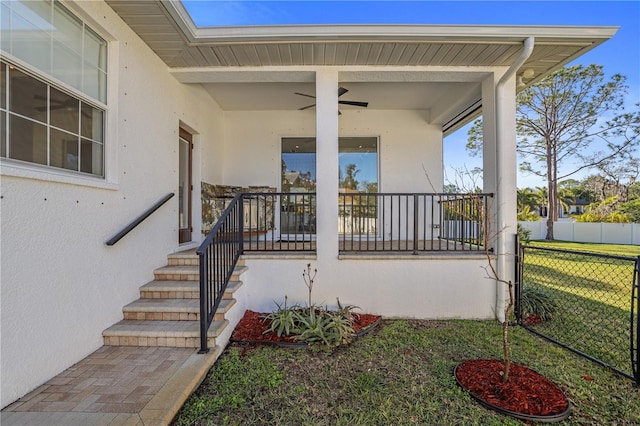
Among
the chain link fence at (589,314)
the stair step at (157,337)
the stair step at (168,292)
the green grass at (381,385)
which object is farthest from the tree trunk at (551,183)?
the stair step at (157,337)

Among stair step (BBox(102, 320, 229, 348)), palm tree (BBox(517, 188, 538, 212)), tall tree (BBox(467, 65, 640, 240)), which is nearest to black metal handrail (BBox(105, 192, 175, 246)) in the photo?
stair step (BBox(102, 320, 229, 348))

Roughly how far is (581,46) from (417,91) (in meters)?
2.20

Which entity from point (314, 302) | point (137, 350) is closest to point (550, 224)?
point (314, 302)

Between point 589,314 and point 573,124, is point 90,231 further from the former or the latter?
point 573,124

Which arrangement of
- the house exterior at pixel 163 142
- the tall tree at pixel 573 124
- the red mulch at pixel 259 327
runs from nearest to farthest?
the house exterior at pixel 163 142
the red mulch at pixel 259 327
the tall tree at pixel 573 124

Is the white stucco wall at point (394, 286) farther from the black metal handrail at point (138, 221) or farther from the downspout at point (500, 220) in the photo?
the black metal handrail at point (138, 221)

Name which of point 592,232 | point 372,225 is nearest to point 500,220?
point 372,225

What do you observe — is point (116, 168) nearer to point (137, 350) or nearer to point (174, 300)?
point (174, 300)

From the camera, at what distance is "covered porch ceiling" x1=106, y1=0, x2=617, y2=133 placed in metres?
3.13

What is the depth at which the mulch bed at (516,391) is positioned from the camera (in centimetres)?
201

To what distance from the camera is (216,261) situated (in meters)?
2.84

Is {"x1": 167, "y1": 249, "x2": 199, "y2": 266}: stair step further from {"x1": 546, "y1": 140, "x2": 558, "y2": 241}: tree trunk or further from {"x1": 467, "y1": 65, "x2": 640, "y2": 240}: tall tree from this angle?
{"x1": 546, "y1": 140, "x2": 558, "y2": 241}: tree trunk

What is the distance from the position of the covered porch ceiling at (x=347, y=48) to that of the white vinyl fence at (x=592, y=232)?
13.3m

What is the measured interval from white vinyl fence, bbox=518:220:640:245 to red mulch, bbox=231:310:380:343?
561 inches
